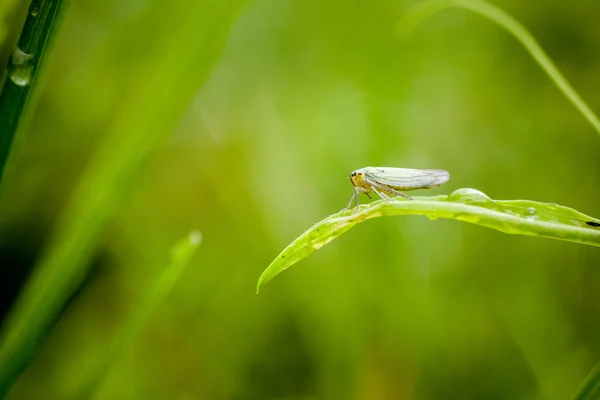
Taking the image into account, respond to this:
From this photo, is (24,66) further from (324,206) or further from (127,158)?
(324,206)

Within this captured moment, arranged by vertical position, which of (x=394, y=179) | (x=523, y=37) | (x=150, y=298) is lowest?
(x=150, y=298)

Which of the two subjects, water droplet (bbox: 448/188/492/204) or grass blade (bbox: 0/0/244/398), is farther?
grass blade (bbox: 0/0/244/398)

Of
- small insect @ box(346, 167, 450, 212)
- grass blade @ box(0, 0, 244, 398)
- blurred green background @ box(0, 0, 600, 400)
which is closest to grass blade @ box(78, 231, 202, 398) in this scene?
grass blade @ box(0, 0, 244, 398)

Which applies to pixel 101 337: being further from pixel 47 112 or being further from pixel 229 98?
pixel 229 98

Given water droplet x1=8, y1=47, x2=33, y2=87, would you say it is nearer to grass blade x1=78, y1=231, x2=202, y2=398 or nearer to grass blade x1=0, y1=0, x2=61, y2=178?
grass blade x1=0, y1=0, x2=61, y2=178

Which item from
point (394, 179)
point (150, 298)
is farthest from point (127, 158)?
point (394, 179)

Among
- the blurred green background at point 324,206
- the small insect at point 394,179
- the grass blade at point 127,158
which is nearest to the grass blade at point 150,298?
the grass blade at point 127,158
